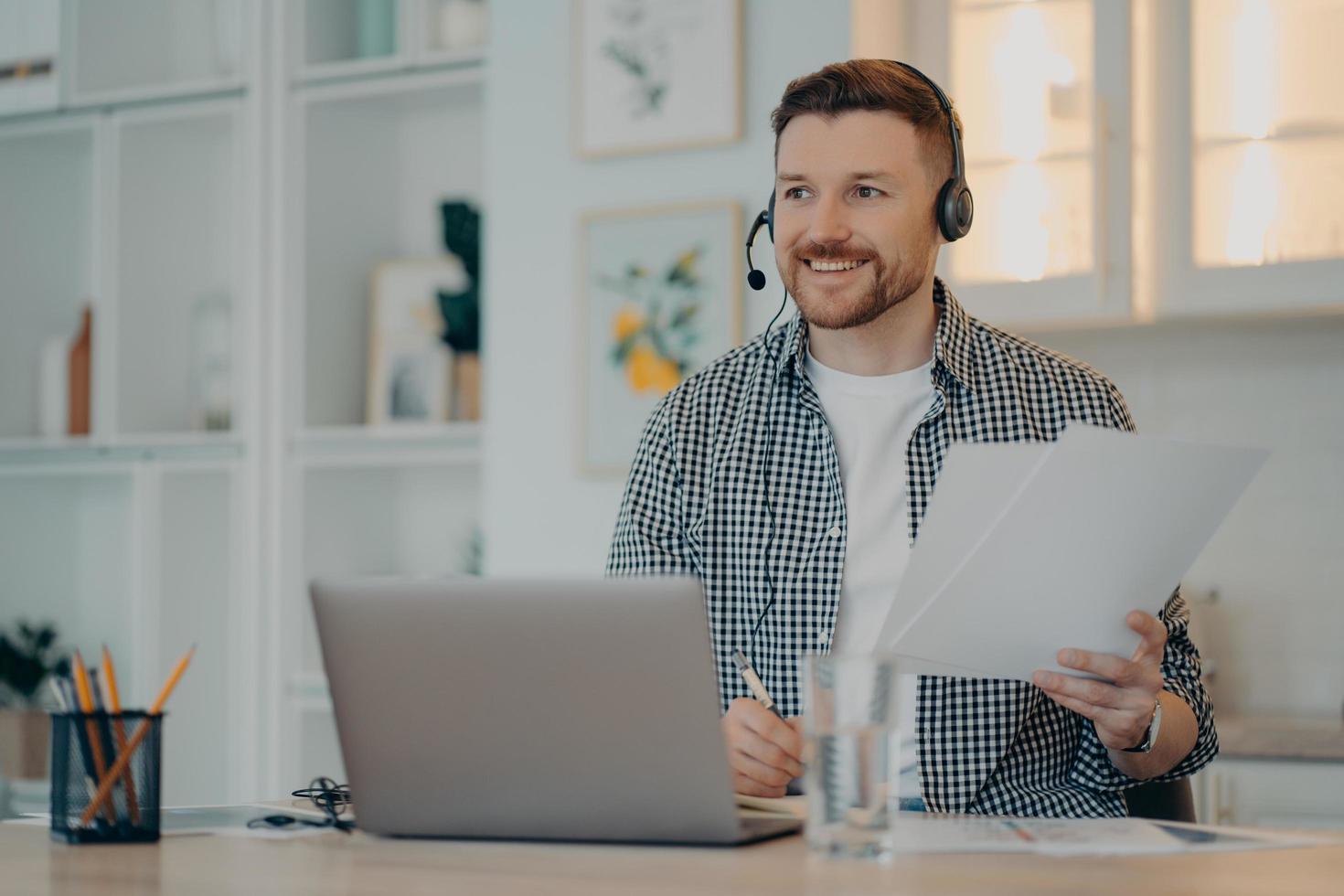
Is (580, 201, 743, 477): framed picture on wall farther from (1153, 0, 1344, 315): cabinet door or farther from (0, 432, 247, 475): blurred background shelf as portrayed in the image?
(0, 432, 247, 475): blurred background shelf

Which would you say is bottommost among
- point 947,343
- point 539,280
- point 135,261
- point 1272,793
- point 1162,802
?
point 1272,793

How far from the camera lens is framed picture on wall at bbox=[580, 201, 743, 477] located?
116 inches

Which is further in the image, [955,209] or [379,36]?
[379,36]

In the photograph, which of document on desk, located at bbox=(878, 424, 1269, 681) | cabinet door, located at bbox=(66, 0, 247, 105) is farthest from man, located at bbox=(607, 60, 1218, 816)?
cabinet door, located at bbox=(66, 0, 247, 105)

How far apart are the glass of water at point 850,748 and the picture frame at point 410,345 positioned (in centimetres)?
263

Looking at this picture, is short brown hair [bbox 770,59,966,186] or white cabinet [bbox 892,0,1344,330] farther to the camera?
white cabinet [bbox 892,0,1344,330]

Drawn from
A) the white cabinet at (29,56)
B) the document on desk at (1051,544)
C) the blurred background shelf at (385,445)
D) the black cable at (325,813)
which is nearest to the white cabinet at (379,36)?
the white cabinet at (29,56)

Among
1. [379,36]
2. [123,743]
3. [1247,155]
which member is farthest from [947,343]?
[379,36]

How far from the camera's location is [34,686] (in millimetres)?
3945

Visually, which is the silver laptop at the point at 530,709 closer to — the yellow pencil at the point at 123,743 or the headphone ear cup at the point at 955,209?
the yellow pencil at the point at 123,743

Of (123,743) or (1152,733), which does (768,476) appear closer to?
(1152,733)

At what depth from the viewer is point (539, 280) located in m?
3.13

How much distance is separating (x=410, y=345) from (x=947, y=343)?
2.03 meters

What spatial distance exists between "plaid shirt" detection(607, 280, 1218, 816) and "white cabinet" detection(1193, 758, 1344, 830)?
86 cm
